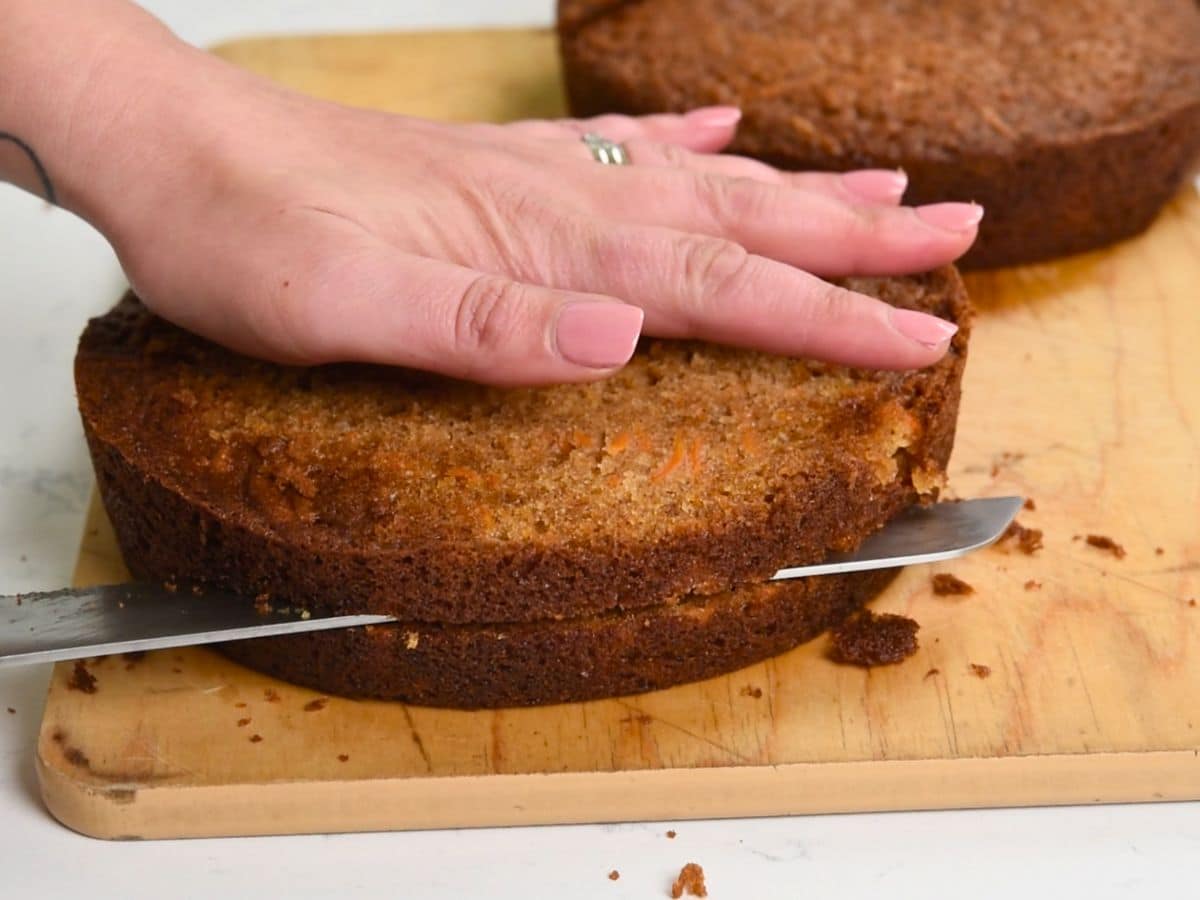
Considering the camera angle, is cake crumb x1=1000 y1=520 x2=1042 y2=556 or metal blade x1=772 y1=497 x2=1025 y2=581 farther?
cake crumb x1=1000 y1=520 x2=1042 y2=556

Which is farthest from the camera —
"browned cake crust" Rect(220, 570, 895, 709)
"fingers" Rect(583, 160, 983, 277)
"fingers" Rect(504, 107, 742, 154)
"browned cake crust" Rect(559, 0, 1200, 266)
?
"browned cake crust" Rect(559, 0, 1200, 266)

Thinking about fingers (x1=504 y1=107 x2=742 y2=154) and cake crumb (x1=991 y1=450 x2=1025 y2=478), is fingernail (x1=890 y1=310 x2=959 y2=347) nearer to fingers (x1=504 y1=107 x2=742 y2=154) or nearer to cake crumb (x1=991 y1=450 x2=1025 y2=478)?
cake crumb (x1=991 y1=450 x2=1025 y2=478)

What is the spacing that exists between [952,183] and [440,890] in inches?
62.4

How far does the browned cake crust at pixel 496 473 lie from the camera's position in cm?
186

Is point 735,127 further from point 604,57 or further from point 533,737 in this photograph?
point 533,737

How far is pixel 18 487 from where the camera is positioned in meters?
2.49

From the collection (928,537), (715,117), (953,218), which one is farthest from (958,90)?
(928,537)

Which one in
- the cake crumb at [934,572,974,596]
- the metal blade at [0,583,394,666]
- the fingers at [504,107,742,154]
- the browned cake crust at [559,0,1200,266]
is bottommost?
the cake crumb at [934,572,974,596]

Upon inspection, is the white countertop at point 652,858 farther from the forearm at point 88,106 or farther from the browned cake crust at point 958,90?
the browned cake crust at point 958,90

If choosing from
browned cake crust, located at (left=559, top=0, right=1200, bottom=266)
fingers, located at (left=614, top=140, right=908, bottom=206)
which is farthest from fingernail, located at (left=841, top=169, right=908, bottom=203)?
browned cake crust, located at (left=559, top=0, right=1200, bottom=266)

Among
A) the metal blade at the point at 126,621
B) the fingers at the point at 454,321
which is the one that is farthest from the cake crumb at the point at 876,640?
the metal blade at the point at 126,621

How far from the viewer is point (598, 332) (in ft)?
6.03

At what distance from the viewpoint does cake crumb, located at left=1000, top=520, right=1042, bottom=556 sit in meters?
2.19

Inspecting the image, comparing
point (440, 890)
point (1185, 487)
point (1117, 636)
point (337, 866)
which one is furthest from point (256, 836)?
point (1185, 487)
